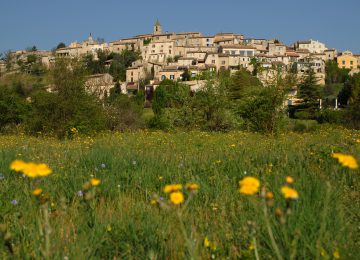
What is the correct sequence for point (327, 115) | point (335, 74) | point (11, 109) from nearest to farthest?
point (11, 109)
point (327, 115)
point (335, 74)

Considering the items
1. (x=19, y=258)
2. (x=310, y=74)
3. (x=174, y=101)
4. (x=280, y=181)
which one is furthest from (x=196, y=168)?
(x=310, y=74)

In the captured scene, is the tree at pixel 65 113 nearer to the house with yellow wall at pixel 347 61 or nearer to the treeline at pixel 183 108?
the treeline at pixel 183 108

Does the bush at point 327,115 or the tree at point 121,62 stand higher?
the tree at point 121,62

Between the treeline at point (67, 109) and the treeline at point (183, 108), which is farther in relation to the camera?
the treeline at point (183, 108)

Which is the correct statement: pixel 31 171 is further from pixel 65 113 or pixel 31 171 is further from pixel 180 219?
pixel 65 113

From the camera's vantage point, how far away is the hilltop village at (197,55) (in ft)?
313

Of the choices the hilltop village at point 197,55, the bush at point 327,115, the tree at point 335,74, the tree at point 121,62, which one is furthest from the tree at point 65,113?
the tree at point 335,74

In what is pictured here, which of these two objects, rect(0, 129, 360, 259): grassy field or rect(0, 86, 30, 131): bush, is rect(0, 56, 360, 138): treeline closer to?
rect(0, 86, 30, 131): bush

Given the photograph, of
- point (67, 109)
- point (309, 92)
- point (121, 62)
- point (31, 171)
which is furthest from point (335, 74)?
point (31, 171)

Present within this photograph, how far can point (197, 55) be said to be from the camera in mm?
107562

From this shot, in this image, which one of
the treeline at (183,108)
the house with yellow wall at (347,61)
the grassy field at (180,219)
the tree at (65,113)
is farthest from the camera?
the house with yellow wall at (347,61)

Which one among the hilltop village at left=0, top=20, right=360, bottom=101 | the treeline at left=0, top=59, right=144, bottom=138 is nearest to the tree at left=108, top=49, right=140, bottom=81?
the hilltop village at left=0, top=20, right=360, bottom=101

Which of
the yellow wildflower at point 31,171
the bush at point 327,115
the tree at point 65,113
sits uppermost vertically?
the yellow wildflower at point 31,171

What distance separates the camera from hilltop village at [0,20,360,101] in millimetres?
95438
